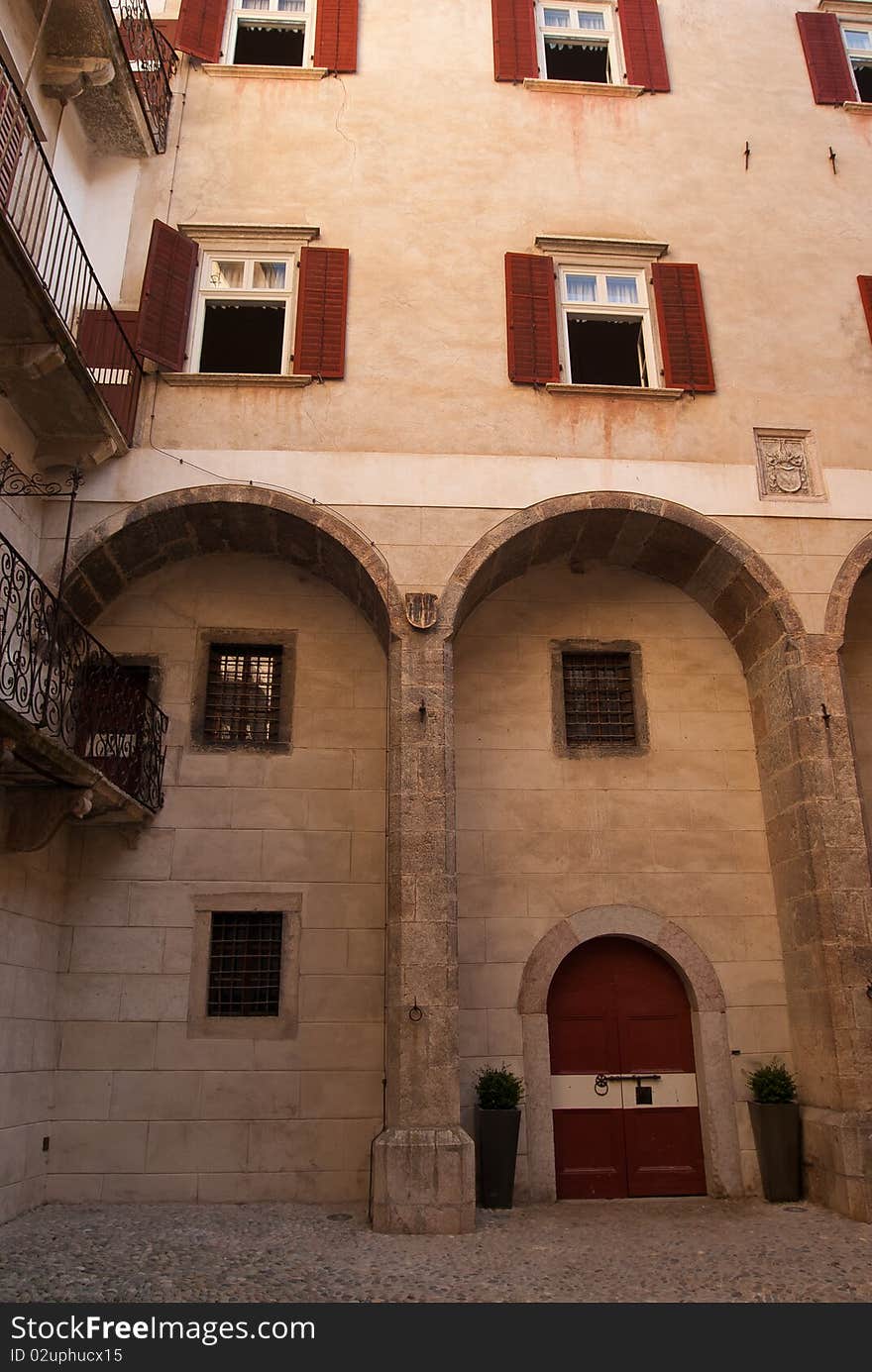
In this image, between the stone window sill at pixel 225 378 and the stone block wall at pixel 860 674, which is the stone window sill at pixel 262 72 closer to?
the stone window sill at pixel 225 378

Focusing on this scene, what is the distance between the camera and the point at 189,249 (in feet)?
35.4

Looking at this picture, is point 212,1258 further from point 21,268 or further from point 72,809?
point 21,268

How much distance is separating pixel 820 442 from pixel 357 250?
18.2ft

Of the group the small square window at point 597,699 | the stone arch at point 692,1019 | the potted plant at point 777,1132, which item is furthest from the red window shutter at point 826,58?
the potted plant at point 777,1132

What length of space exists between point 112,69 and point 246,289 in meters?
2.45

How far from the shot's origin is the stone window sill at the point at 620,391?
10.4 metres

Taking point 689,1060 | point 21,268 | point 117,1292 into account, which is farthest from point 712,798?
point 21,268

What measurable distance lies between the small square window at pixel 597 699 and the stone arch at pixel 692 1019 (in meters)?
1.77

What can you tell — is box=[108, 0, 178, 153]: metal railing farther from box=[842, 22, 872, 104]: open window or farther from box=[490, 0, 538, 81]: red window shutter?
box=[842, 22, 872, 104]: open window

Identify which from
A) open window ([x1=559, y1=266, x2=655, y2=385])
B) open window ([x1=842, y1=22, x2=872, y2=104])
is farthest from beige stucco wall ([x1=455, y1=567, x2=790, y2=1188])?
open window ([x1=842, y1=22, x2=872, y2=104])

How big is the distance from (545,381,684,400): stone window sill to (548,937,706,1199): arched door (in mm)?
5737

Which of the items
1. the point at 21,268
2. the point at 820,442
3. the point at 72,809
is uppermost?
the point at 820,442

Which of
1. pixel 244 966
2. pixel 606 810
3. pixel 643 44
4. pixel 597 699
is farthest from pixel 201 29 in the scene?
pixel 244 966

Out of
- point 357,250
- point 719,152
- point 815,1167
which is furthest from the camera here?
point 719,152
